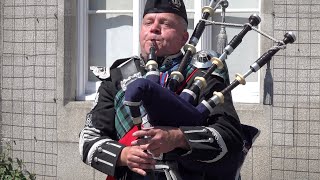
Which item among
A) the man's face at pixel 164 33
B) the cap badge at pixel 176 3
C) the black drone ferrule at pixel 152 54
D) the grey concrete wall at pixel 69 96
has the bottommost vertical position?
the grey concrete wall at pixel 69 96

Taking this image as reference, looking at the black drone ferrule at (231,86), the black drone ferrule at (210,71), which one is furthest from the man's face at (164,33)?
the black drone ferrule at (231,86)

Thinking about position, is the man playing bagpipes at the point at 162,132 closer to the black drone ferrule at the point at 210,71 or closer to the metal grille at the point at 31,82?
the black drone ferrule at the point at 210,71

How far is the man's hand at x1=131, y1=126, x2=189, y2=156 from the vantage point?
352 cm

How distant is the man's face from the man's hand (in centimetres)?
44

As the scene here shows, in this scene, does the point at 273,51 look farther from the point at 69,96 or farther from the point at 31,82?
the point at 31,82

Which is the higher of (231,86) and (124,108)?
(231,86)

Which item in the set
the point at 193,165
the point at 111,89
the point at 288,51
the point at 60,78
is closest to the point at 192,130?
the point at 193,165

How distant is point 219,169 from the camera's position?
376cm

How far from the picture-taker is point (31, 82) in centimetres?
766

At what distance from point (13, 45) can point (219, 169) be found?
4.33 meters

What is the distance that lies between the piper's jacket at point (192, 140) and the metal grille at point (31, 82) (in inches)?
Answer: 143

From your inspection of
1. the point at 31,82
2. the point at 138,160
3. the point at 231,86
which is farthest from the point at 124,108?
the point at 31,82

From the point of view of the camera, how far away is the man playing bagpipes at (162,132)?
360 centimetres

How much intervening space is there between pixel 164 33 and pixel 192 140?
0.52 meters
